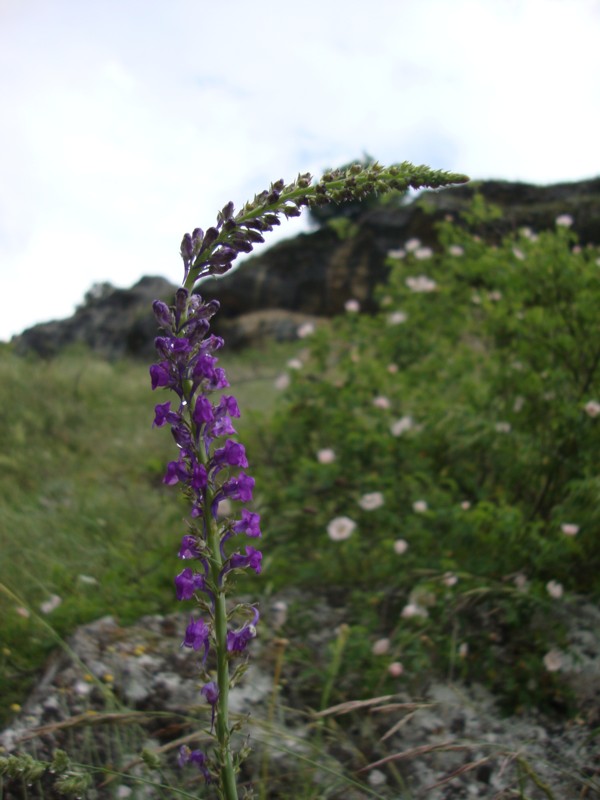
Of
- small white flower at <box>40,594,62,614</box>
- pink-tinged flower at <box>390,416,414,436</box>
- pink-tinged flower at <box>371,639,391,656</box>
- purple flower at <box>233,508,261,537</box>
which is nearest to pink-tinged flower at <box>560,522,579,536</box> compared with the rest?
pink-tinged flower at <box>371,639,391,656</box>

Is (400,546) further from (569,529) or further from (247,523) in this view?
(247,523)

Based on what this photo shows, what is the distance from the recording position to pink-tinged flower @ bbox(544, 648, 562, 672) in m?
2.54

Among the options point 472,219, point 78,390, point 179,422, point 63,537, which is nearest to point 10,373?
point 78,390

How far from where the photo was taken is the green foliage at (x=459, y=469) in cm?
278

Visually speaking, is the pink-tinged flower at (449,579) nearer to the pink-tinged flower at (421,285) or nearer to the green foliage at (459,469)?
the green foliage at (459,469)

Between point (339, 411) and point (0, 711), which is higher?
point (339, 411)

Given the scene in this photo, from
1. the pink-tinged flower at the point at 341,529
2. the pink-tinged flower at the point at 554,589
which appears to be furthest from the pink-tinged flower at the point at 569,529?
the pink-tinged flower at the point at 341,529

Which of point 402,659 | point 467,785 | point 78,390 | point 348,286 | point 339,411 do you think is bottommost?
point 467,785

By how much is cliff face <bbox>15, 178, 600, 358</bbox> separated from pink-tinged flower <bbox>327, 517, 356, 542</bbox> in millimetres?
8295

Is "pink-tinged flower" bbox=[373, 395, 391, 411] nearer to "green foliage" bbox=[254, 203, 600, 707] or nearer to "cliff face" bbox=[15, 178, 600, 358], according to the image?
"green foliage" bbox=[254, 203, 600, 707]

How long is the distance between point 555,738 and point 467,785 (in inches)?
14.3

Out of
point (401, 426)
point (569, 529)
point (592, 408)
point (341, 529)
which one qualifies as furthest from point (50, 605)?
point (592, 408)

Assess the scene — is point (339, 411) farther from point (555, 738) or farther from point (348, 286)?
point (348, 286)

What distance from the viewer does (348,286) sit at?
1303 cm
